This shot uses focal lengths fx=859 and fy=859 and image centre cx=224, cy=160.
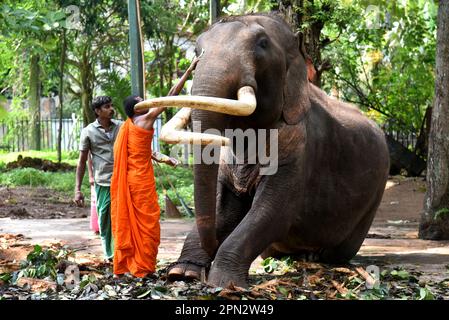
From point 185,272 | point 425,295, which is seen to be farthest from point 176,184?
point 425,295

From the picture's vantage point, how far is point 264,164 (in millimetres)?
7777

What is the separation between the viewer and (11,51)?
2347 centimetres

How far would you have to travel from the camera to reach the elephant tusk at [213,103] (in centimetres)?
649

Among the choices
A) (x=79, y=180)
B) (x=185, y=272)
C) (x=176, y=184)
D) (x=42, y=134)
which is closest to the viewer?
(x=185, y=272)

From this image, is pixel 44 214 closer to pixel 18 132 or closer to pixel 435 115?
pixel 435 115

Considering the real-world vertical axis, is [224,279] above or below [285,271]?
above

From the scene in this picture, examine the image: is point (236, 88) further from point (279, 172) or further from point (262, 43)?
point (279, 172)

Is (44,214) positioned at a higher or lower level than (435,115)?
lower

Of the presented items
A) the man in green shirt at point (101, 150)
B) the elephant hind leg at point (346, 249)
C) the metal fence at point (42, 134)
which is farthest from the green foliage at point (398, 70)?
the metal fence at point (42, 134)

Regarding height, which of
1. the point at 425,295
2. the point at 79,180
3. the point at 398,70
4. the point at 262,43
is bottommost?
the point at 425,295

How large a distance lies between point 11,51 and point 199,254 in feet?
56.6

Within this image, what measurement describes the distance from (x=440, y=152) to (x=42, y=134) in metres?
28.2
